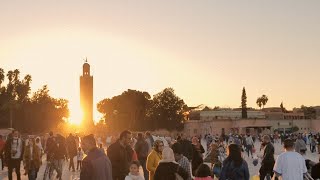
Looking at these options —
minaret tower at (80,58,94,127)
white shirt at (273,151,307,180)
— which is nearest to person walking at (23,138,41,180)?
white shirt at (273,151,307,180)

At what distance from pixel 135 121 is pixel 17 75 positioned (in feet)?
95.3

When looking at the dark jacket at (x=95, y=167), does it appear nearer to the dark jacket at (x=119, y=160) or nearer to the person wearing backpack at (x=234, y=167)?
the person wearing backpack at (x=234, y=167)

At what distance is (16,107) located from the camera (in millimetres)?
84000

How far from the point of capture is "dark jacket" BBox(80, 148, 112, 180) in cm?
887

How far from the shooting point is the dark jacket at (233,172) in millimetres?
9969

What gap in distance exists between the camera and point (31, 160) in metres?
18.9

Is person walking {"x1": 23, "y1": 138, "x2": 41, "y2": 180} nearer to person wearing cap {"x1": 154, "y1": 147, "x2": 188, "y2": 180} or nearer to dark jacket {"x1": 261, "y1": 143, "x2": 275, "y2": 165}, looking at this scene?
dark jacket {"x1": 261, "y1": 143, "x2": 275, "y2": 165}

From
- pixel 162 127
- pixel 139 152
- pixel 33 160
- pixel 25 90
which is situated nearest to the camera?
pixel 139 152

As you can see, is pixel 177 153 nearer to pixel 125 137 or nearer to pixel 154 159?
pixel 154 159

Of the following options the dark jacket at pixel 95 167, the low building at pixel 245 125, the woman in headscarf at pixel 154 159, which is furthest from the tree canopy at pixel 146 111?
the dark jacket at pixel 95 167

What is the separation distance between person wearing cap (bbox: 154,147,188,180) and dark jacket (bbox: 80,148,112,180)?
765mm

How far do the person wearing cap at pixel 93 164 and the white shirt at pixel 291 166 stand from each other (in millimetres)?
3153

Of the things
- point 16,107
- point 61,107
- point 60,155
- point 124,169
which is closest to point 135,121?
point 61,107

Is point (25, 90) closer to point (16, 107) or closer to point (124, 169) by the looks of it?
point (16, 107)
